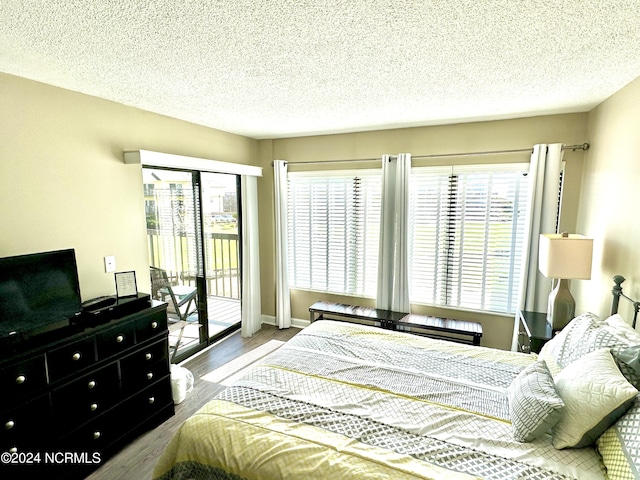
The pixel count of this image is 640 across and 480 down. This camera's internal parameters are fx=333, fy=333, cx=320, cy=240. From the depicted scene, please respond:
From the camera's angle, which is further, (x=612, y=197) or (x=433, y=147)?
(x=433, y=147)

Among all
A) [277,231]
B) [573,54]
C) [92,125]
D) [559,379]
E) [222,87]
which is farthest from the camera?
[277,231]

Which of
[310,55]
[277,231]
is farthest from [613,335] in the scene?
[277,231]

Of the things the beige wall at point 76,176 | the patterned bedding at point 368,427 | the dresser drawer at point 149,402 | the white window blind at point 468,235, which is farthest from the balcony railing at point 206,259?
the white window blind at point 468,235

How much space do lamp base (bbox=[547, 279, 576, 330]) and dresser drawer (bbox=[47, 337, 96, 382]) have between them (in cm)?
335

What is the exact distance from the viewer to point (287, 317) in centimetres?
457

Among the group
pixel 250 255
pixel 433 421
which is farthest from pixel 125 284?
pixel 433 421

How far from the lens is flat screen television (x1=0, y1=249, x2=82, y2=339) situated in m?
1.94

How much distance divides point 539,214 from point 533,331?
1141 millimetres

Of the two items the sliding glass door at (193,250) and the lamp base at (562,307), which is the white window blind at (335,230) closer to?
the sliding glass door at (193,250)

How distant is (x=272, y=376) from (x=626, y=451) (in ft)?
5.42

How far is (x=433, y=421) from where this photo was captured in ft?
5.46

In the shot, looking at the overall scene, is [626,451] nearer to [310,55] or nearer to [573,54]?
[573,54]

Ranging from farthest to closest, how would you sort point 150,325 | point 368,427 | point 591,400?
point 150,325 → point 368,427 → point 591,400

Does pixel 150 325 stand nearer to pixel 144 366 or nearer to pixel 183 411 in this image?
pixel 144 366
